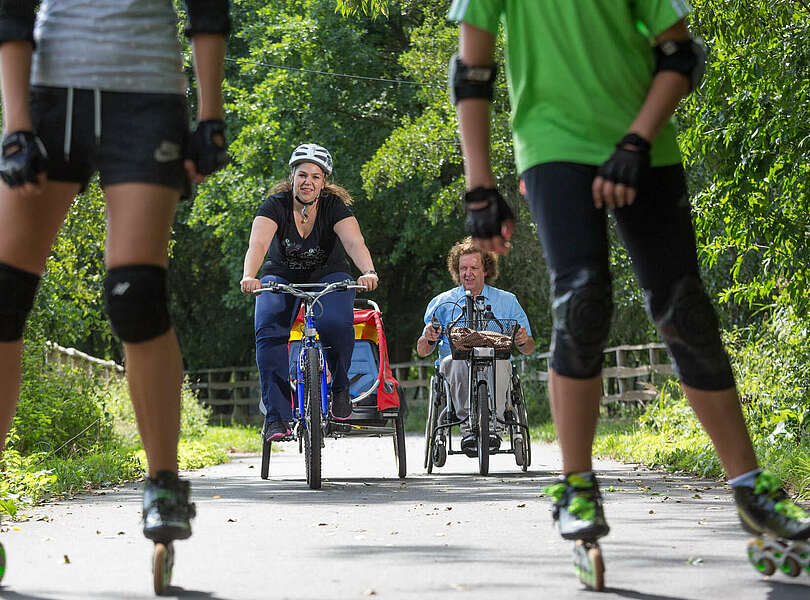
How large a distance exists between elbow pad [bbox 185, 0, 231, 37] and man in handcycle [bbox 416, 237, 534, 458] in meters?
5.77

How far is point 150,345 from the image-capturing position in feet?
12.6

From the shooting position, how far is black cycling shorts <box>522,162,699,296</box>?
3.76 metres

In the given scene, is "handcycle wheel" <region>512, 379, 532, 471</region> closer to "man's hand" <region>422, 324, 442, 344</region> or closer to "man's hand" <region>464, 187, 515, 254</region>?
"man's hand" <region>422, 324, 442, 344</region>

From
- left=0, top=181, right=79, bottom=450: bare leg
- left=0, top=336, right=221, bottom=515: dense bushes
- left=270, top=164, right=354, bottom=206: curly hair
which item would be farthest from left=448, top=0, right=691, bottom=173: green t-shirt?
left=270, top=164, right=354, bottom=206: curly hair

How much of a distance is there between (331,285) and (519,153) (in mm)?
4765

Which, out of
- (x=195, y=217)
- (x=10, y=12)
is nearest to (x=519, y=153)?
(x=10, y=12)

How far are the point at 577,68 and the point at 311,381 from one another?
16.0 ft

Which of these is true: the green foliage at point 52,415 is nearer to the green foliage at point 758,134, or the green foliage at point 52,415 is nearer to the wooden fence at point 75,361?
the wooden fence at point 75,361

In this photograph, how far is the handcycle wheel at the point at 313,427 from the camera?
27.2 ft

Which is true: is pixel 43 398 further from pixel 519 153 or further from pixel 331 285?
pixel 519 153

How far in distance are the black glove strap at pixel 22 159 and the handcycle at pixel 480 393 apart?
19.2 feet

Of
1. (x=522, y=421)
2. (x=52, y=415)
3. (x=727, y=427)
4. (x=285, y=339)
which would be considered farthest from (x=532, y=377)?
(x=727, y=427)

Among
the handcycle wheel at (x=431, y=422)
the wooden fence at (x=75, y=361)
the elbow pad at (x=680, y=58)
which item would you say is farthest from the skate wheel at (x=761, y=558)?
the wooden fence at (x=75, y=361)

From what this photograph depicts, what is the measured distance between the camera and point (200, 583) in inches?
153
